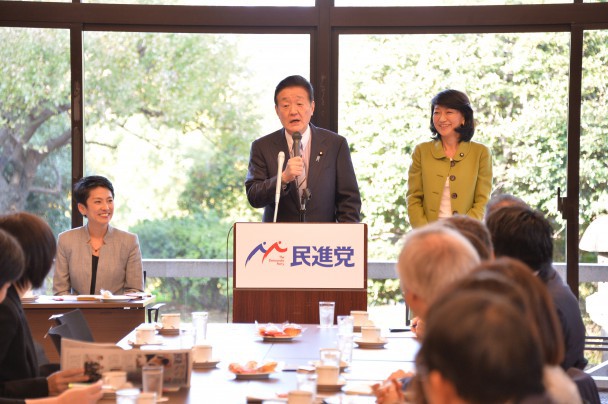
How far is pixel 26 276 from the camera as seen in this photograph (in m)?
2.96

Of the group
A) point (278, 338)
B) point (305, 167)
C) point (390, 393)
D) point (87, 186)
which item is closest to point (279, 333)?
point (278, 338)

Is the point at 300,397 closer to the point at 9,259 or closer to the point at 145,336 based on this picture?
the point at 9,259

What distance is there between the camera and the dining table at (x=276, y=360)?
2.63m

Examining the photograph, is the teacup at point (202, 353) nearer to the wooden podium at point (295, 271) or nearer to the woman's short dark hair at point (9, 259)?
the woman's short dark hair at point (9, 259)

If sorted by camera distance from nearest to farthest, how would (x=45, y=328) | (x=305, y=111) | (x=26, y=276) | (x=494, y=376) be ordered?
(x=494, y=376) < (x=26, y=276) < (x=45, y=328) < (x=305, y=111)

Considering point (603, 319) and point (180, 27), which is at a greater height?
point (180, 27)

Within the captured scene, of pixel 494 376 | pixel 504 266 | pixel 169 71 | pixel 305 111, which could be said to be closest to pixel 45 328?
pixel 305 111

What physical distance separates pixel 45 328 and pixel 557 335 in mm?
3549

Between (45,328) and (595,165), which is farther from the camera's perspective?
(595,165)

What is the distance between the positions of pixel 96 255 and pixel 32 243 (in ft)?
7.91

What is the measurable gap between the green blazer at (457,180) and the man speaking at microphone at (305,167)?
0.46 metres

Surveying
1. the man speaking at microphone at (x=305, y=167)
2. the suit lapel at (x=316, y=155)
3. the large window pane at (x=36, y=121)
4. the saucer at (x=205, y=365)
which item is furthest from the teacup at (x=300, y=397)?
the large window pane at (x=36, y=121)

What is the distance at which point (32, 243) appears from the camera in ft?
9.70

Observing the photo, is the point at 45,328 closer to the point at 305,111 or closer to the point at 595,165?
the point at 305,111
